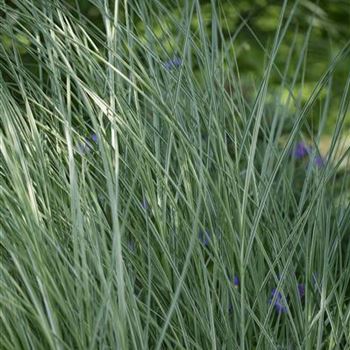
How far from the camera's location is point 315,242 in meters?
1.61

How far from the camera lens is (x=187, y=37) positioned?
164 cm

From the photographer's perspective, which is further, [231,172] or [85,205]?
[231,172]

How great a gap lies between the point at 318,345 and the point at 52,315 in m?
0.43

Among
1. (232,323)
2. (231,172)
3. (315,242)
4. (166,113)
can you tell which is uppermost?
(166,113)

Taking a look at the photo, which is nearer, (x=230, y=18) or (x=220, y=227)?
(x=220, y=227)

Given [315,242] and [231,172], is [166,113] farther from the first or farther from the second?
[315,242]

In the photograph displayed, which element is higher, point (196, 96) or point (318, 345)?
point (196, 96)

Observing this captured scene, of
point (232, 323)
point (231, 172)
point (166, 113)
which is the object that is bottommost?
point (232, 323)

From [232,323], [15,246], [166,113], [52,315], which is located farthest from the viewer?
[232,323]

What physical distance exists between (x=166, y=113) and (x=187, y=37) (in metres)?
0.23

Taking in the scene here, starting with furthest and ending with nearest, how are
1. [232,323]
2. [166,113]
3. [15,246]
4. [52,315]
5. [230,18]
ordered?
1. [230,18]
2. [232,323]
3. [166,113]
4. [15,246]
5. [52,315]

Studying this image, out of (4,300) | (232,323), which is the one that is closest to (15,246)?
(4,300)

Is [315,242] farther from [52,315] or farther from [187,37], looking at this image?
[52,315]

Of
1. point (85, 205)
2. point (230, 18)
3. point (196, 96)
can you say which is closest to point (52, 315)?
point (85, 205)
